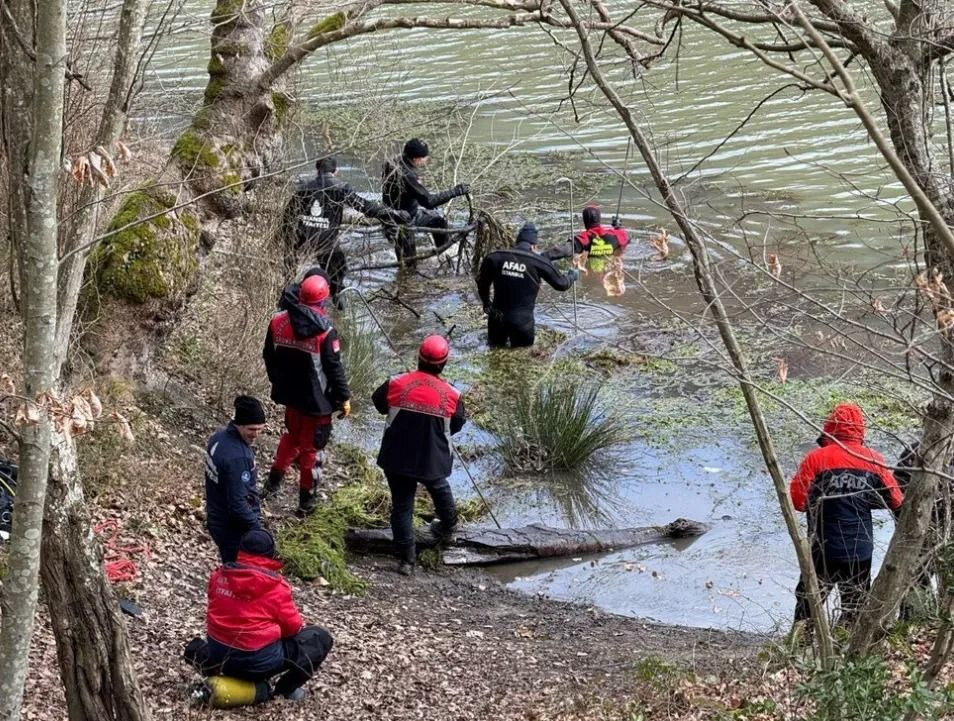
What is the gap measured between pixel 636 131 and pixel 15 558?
115 inches

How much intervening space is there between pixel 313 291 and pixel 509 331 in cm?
462

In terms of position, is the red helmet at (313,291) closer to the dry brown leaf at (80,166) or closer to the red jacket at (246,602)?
the red jacket at (246,602)

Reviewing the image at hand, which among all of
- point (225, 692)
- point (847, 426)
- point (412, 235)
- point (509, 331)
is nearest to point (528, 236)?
point (509, 331)

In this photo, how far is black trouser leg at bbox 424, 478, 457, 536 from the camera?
8.69m

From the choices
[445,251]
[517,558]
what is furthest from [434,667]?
[445,251]

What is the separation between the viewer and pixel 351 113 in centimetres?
1512

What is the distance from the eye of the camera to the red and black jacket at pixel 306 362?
8844 millimetres

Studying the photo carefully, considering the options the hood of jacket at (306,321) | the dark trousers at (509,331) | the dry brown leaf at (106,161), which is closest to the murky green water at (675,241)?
the dark trousers at (509,331)

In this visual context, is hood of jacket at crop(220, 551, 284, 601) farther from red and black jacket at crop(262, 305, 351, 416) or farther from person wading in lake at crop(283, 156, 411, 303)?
person wading in lake at crop(283, 156, 411, 303)

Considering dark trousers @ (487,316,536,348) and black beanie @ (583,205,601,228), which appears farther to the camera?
black beanie @ (583,205,601,228)

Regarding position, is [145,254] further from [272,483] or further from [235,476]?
[235,476]

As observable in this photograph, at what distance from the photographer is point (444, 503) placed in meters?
8.85

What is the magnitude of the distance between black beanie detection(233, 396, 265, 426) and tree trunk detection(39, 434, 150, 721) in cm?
194

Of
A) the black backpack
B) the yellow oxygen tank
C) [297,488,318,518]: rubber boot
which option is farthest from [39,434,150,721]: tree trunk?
[297,488,318,518]: rubber boot
